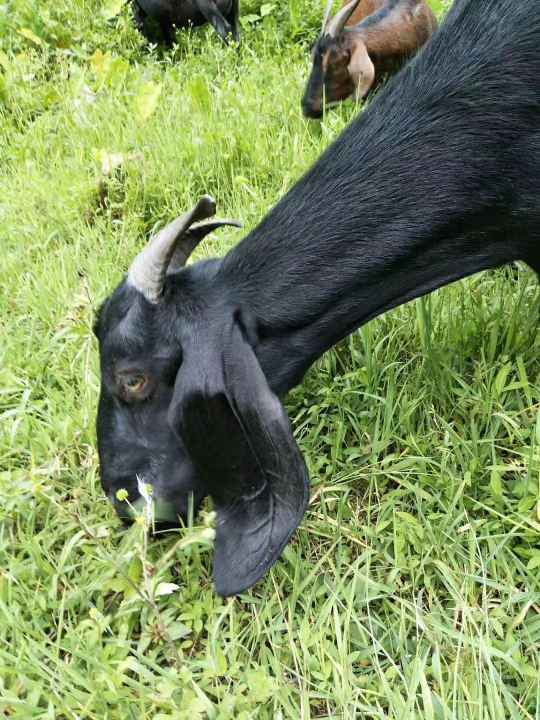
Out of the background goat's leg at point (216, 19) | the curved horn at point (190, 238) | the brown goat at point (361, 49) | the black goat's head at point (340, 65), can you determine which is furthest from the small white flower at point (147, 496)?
the background goat's leg at point (216, 19)

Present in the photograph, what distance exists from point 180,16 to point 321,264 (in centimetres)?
559

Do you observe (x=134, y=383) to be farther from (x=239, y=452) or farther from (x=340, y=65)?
(x=340, y=65)

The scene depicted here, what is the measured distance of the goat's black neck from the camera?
1977 millimetres

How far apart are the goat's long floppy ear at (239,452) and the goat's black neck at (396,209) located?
207 millimetres

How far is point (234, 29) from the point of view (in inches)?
255

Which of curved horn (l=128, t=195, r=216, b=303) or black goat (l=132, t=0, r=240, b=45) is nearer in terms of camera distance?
curved horn (l=128, t=195, r=216, b=303)

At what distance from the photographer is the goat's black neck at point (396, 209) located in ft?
6.48

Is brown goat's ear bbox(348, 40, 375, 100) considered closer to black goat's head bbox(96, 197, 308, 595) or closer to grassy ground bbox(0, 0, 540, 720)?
→ grassy ground bbox(0, 0, 540, 720)

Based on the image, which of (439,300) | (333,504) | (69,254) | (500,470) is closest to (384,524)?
(333,504)

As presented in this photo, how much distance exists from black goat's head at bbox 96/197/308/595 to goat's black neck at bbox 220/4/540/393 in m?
0.16

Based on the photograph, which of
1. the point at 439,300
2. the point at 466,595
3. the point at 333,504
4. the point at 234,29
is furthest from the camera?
the point at 234,29

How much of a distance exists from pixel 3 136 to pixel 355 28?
259 cm

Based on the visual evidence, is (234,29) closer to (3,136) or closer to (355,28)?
(355,28)

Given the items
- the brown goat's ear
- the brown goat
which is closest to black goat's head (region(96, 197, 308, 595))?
the brown goat
